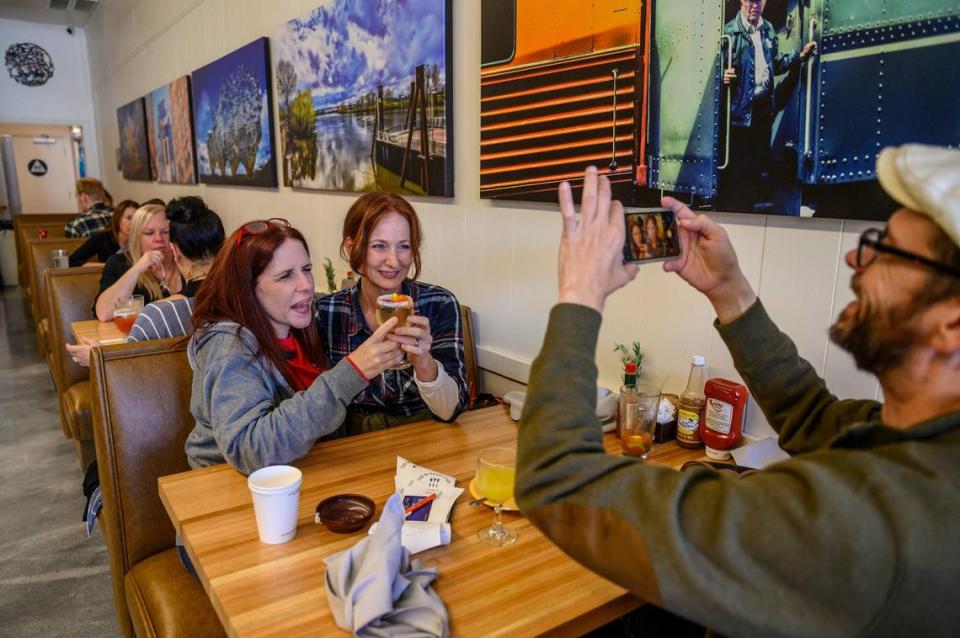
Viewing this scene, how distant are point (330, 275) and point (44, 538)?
5.37 feet

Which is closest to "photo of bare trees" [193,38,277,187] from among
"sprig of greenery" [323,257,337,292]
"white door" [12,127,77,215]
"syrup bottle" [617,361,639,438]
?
"sprig of greenery" [323,257,337,292]

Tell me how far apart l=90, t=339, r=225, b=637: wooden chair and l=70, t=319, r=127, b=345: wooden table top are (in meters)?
1.00

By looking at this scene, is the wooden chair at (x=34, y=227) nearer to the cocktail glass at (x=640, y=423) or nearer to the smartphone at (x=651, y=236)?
the cocktail glass at (x=640, y=423)

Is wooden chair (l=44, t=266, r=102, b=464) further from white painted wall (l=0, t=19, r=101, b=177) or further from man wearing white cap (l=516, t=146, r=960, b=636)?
white painted wall (l=0, t=19, r=101, b=177)

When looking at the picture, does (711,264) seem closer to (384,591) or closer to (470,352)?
(384,591)

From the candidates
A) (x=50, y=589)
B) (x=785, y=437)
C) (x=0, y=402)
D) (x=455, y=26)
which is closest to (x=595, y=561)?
(x=785, y=437)

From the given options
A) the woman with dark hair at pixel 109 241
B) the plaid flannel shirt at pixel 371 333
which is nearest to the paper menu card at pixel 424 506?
the plaid flannel shirt at pixel 371 333

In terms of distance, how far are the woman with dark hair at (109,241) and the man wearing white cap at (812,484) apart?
13.4 ft

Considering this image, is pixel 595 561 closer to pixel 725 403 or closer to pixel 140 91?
pixel 725 403

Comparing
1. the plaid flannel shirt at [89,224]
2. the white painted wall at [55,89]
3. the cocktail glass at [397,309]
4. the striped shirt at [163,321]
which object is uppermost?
the white painted wall at [55,89]

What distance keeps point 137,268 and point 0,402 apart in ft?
7.43

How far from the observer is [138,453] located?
157 centimetres

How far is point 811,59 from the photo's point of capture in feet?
4.29

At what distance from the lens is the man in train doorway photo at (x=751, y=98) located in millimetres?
1373
